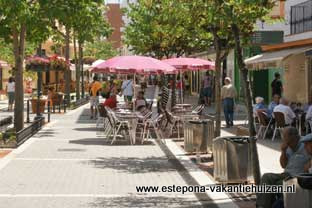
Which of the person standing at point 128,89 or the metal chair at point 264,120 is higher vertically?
the person standing at point 128,89

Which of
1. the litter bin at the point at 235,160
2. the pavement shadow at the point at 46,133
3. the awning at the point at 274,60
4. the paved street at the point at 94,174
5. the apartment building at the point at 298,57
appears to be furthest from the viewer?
the apartment building at the point at 298,57

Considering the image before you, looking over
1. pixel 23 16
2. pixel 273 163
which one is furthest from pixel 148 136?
pixel 273 163

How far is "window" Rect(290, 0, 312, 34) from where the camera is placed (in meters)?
30.6

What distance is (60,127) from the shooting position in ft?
79.2

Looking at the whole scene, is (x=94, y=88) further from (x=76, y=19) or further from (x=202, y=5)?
(x=202, y=5)

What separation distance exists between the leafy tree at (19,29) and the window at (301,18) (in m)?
13.5

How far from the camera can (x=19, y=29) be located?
66.5 feet

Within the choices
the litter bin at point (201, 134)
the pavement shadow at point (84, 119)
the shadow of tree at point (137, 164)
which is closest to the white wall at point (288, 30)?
the pavement shadow at point (84, 119)

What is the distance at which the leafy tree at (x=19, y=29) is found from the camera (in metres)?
16.9

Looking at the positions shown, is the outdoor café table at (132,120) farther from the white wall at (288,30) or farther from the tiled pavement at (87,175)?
the white wall at (288,30)

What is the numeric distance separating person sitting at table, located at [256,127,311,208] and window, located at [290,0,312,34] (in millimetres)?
22486

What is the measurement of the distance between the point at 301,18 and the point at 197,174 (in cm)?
2109

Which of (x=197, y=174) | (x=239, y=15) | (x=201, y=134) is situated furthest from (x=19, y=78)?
(x=239, y=15)

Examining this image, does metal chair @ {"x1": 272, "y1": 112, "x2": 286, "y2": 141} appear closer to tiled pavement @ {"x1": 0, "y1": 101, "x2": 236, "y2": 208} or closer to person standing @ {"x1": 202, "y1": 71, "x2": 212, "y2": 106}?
tiled pavement @ {"x1": 0, "y1": 101, "x2": 236, "y2": 208}
